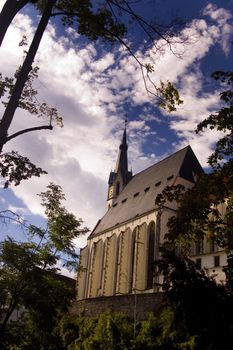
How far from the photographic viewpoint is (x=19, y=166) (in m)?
7.75

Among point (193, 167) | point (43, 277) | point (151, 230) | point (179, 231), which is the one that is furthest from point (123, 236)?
point (179, 231)

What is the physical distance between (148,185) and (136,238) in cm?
808

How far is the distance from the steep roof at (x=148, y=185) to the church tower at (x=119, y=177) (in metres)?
6.83

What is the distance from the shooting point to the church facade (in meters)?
38.4

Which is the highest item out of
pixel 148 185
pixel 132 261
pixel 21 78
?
pixel 148 185

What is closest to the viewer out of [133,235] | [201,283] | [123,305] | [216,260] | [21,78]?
[201,283]

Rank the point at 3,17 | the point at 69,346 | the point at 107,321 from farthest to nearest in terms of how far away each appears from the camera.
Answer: the point at 69,346 → the point at 107,321 → the point at 3,17

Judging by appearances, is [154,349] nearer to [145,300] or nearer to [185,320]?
[185,320]

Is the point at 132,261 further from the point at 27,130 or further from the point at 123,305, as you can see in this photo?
the point at 27,130

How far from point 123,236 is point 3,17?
3915 centimetres

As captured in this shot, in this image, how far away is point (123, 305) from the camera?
861 inches

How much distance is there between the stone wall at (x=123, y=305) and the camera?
20.3 metres

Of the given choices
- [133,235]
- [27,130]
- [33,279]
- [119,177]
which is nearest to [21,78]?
[27,130]

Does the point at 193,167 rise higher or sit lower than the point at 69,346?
higher
